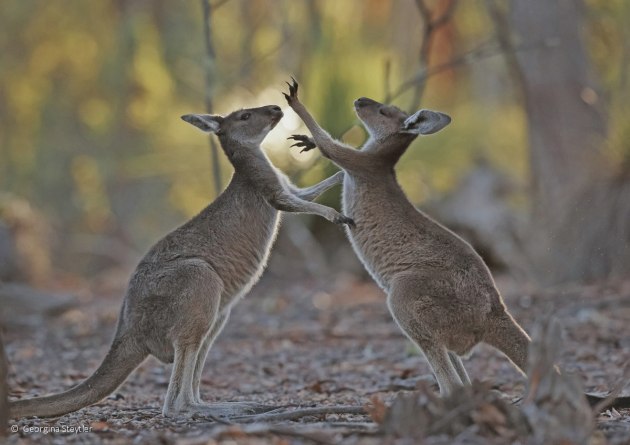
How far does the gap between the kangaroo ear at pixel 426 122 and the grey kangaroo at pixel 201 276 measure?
60 centimetres

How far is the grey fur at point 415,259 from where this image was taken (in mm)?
5137

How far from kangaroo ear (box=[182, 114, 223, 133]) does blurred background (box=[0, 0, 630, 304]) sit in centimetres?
111

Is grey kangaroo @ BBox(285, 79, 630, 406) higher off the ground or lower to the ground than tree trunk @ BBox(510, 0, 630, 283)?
lower

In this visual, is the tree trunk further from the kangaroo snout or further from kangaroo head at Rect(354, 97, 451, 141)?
the kangaroo snout

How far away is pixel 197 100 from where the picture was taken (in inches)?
691

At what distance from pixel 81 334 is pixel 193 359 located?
178 inches

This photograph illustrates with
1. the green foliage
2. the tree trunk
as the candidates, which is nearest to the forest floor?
the tree trunk

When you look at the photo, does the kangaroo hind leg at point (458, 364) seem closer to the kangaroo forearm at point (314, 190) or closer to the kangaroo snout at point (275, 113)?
the kangaroo forearm at point (314, 190)

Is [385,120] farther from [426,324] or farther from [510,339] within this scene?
[510,339]

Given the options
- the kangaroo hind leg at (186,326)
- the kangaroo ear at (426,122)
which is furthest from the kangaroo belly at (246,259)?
the kangaroo ear at (426,122)

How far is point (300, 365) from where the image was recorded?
7730 millimetres

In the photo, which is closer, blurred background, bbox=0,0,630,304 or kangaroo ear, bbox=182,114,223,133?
kangaroo ear, bbox=182,114,223,133

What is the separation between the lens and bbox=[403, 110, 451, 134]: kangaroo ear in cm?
570

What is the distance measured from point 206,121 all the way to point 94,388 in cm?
184
